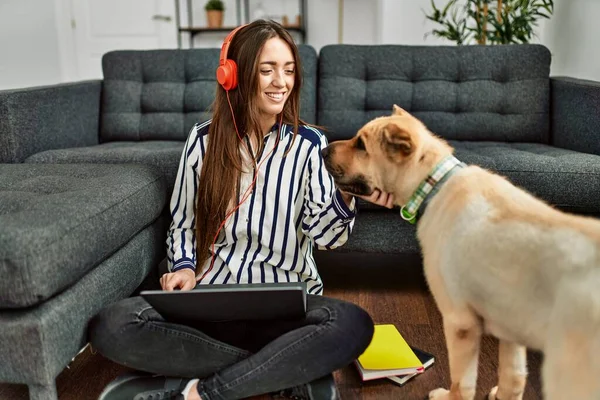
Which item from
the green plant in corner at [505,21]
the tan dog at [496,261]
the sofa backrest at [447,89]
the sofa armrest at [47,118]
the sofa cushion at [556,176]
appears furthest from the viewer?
the green plant in corner at [505,21]

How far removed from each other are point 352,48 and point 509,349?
198 centimetres

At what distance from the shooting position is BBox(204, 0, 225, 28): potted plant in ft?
17.5

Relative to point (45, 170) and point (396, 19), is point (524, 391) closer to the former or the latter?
point (45, 170)

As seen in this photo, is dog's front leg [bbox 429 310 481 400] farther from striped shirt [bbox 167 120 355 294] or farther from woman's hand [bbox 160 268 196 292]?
woman's hand [bbox 160 268 196 292]

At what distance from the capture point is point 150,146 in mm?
2744

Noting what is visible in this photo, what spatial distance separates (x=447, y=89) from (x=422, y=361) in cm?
161

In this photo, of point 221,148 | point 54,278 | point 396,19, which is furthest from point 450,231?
point 396,19

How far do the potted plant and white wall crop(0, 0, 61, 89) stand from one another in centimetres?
152

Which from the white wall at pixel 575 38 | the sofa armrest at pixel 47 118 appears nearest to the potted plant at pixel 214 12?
the sofa armrest at pixel 47 118

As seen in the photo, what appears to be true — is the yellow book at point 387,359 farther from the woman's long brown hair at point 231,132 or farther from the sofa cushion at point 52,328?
the sofa cushion at point 52,328

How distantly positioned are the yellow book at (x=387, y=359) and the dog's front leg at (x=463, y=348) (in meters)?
0.27

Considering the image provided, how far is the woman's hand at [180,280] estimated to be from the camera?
169cm

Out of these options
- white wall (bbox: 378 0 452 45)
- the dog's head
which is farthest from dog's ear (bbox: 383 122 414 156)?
white wall (bbox: 378 0 452 45)

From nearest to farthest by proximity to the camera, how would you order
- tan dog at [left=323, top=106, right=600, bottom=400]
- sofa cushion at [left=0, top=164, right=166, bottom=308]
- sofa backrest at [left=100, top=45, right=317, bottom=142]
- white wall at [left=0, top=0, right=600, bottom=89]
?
tan dog at [left=323, top=106, right=600, bottom=400] → sofa cushion at [left=0, top=164, right=166, bottom=308] → sofa backrest at [left=100, top=45, right=317, bottom=142] → white wall at [left=0, top=0, right=600, bottom=89]
